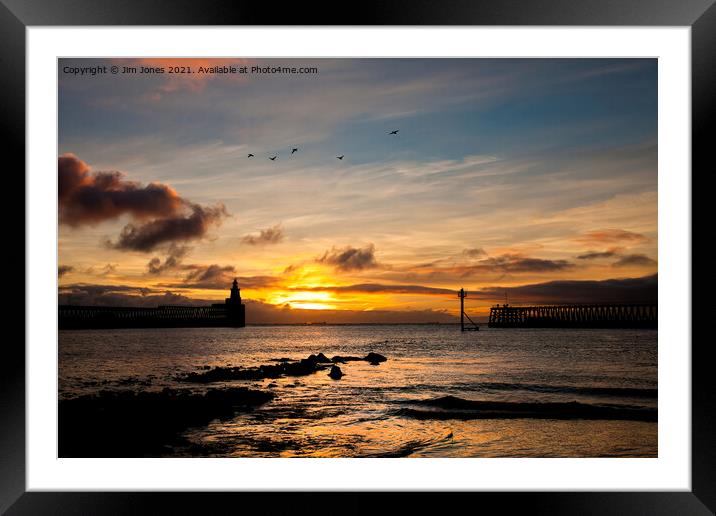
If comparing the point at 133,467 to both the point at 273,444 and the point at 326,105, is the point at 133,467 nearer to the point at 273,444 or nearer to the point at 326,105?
the point at 273,444

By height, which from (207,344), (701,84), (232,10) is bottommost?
(207,344)

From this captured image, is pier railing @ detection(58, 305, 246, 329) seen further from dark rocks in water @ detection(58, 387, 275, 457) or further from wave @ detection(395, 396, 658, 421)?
dark rocks in water @ detection(58, 387, 275, 457)

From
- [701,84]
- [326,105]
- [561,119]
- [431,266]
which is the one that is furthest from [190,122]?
[431,266]

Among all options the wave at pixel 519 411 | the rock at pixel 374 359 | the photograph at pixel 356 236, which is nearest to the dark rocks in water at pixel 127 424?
the photograph at pixel 356 236

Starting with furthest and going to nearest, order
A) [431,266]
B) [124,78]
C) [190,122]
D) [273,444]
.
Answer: [431,266] → [190,122] → [124,78] → [273,444]

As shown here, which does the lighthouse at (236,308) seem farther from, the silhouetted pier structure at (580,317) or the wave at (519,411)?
the silhouetted pier structure at (580,317)
